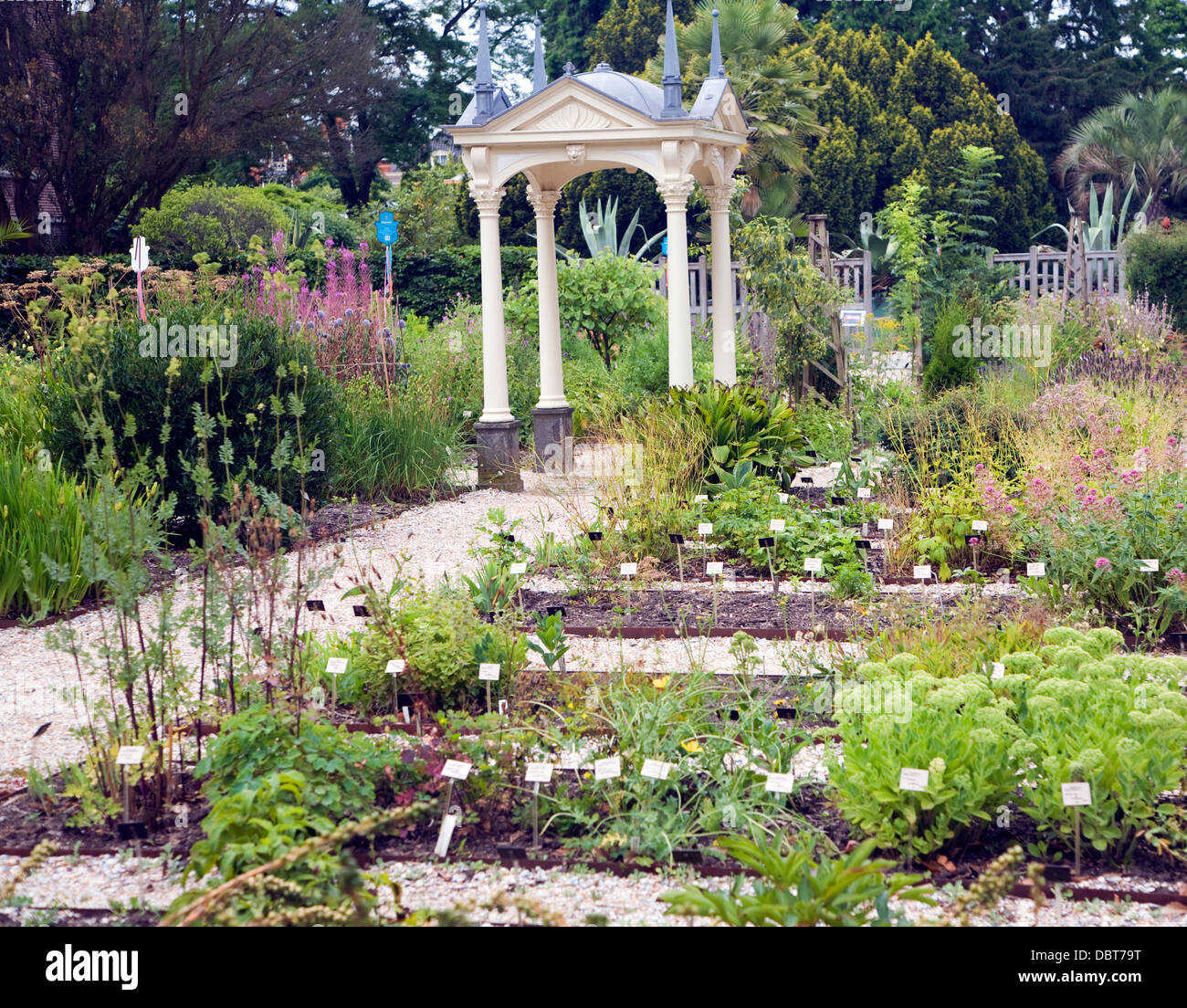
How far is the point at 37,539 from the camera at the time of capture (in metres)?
5.98

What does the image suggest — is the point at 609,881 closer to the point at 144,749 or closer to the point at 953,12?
the point at 144,749

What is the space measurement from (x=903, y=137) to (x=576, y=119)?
17.9 metres

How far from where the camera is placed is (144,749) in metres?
3.50

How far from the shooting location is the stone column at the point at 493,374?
9758mm

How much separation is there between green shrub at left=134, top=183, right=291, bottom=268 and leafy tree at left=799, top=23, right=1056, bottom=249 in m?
10.9

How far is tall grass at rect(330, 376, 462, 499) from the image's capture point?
896 centimetres

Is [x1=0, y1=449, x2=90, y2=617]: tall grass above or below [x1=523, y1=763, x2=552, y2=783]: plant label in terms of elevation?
above

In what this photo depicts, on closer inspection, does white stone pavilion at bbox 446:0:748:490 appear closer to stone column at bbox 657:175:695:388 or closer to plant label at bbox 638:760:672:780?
stone column at bbox 657:175:695:388

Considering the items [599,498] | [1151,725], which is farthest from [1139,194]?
[1151,725]

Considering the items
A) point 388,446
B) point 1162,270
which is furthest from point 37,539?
point 1162,270
